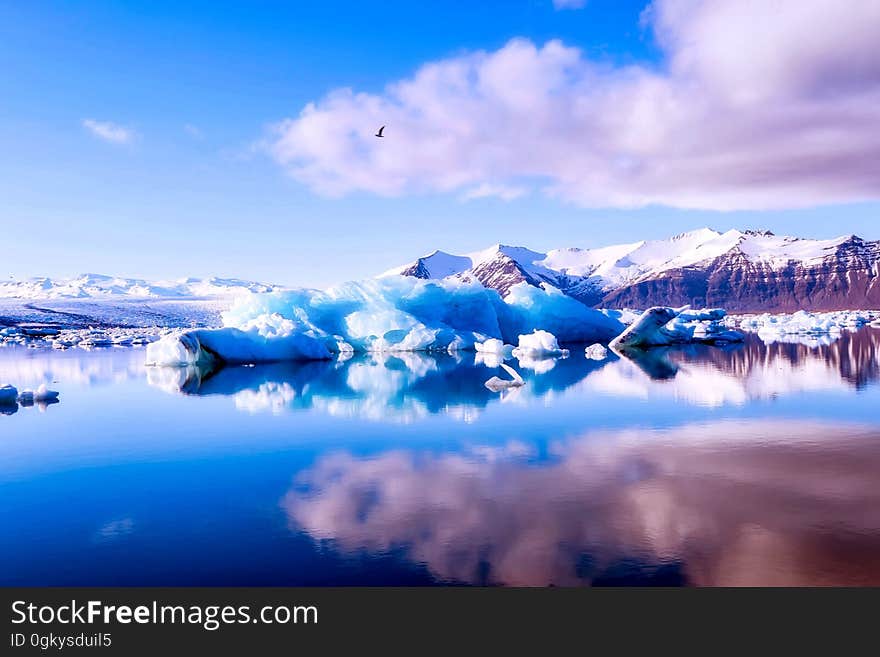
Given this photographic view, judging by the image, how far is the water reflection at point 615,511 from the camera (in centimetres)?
496

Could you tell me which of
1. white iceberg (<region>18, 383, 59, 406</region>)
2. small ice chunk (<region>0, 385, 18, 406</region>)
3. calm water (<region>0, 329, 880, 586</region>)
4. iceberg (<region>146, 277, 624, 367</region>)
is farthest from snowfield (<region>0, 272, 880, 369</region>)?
calm water (<region>0, 329, 880, 586</region>)

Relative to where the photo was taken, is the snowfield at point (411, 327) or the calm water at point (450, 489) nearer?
the calm water at point (450, 489)

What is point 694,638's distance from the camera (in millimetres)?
4086

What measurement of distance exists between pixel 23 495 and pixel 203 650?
4675mm

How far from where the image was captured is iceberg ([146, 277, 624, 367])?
2731 centimetres

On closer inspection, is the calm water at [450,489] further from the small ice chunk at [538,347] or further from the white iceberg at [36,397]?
the small ice chunk at [538,347]

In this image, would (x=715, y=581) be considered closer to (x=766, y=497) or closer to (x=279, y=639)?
(x=766, y=497)

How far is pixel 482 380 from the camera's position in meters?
19.2

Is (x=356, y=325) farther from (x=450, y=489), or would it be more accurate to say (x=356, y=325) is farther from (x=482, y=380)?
(x=450, y=489)

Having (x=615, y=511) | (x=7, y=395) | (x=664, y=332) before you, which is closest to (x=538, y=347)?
(x=664, y=332)

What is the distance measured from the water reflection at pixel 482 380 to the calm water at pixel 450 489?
208 mm

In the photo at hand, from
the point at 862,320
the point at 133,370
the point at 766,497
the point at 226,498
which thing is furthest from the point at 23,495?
the point at 862,320

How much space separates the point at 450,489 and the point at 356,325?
26372 millimetres

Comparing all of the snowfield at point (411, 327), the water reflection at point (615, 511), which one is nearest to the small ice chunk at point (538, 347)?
the snowfield at point (411, 327)
